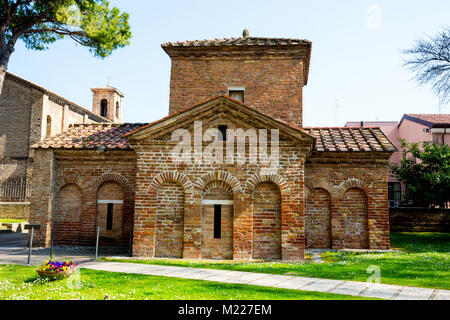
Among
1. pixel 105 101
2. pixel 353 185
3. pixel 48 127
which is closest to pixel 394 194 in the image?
pixel 353 185

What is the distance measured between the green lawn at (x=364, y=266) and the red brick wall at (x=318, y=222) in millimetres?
1319

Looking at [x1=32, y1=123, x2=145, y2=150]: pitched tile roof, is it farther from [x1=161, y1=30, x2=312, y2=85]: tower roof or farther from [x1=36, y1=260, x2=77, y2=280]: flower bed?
[x1=36, y1=260, x2=77, y2=280]: flower bed

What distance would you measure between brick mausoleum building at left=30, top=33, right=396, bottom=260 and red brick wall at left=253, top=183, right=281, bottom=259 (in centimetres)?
3

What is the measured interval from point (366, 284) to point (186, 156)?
6243mm

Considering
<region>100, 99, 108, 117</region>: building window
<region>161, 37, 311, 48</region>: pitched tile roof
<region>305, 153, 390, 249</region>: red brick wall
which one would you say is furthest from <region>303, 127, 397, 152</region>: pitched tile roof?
<region>100, 99, 108, 117</region>: building window

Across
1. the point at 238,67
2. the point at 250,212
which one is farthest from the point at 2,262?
the point at 238,67

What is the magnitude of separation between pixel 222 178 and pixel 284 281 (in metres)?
4.19

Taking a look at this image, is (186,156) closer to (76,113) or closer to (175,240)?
(175,240)

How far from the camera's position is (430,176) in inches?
680

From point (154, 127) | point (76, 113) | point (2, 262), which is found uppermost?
point (76, 113)

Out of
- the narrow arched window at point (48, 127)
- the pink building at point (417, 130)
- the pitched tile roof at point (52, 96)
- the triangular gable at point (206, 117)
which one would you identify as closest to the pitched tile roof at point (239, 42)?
the triangular gable at point (206, 117)

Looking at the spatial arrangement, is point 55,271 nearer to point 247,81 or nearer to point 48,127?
point 247,81

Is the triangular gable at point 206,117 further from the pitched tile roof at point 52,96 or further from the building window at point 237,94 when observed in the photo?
the pitched tile roof at point 52,96

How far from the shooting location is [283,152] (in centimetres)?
1105
